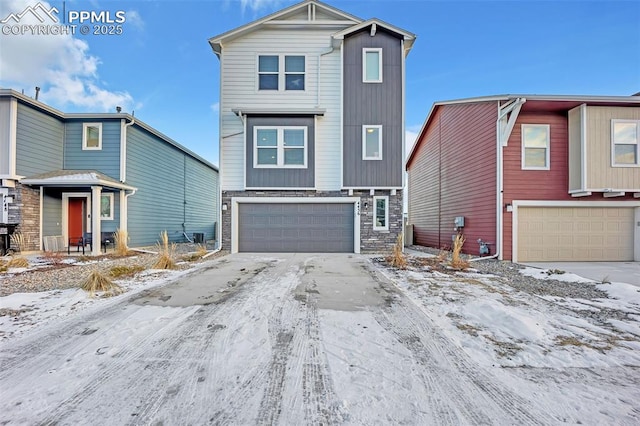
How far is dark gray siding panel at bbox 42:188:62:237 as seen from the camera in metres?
10.1

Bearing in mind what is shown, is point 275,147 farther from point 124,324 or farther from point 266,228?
point 124,324

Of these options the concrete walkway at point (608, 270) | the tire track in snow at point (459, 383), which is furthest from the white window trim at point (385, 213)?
the tire track in snow at point (459, 383)

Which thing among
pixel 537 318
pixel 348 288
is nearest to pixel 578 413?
pixel 537 318

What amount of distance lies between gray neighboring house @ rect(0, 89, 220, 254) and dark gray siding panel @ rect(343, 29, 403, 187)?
19.4 ft

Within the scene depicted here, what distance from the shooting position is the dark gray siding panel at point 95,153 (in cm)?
1075

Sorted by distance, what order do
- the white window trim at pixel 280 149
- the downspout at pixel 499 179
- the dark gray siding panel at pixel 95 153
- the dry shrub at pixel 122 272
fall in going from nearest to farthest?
the dry shrub at pixel 122 272
the downspout at pixel 499 179
the white window trim at pixel 280 149
the dark gray siding panel at pixel 95 153

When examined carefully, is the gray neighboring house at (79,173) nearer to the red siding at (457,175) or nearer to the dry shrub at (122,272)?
the dry shrub at (122,272)

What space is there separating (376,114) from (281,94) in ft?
11.8

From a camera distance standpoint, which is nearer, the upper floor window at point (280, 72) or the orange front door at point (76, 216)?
the upper floor window at point (280, 72)

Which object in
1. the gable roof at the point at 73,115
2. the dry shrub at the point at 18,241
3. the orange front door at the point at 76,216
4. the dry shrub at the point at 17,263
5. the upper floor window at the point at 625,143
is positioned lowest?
the dry shrub at the point at 17,263

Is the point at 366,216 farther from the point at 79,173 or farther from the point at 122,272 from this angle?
the point at 79,173

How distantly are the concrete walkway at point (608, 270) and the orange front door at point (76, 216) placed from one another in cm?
1570

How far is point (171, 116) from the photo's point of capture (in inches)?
666

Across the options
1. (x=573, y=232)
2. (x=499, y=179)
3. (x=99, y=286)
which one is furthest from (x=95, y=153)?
(x=573, y=232)
